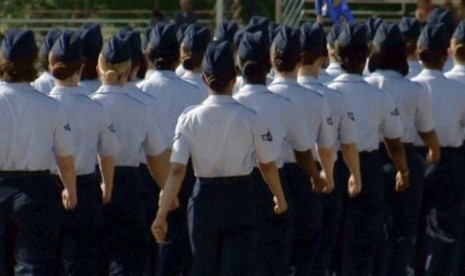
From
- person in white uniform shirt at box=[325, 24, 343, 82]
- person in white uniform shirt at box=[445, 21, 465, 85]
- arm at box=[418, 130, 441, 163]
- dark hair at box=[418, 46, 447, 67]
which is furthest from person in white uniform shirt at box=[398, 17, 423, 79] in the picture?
arm at box=[418, 130, 441, 163]

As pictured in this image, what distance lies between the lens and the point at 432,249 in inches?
603

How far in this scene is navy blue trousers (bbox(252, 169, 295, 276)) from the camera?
43.0ft

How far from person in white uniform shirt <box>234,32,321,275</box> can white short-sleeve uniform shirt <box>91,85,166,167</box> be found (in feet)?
2.88

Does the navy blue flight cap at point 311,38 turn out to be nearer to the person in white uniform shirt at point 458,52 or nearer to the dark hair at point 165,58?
the dark hair at point 165,58

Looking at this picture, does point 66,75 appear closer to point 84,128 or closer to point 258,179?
point 84,128

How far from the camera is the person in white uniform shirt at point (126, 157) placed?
13.6 m

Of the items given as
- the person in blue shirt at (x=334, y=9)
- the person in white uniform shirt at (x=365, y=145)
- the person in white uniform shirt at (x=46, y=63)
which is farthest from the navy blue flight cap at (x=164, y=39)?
the person in blue shirt at (x=334, y=9)

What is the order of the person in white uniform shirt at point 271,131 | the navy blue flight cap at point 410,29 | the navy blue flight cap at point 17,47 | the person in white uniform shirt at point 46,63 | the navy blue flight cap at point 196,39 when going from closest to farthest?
the navy blue flight cap at point 17,47
the person in white uniform shirt at point 271,131
the person in white uniform shirt at point 46,63
the navy blue flight cap at point 196,39
the navy blue flight cap at point 410,29

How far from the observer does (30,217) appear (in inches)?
490

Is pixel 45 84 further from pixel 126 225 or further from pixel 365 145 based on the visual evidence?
pixel 365 145

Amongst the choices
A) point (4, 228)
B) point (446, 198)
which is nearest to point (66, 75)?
point (4, 228)

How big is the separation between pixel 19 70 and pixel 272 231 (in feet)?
6.96

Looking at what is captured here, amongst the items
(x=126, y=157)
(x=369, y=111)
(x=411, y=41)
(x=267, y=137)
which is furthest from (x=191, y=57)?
(x=267, y=137)

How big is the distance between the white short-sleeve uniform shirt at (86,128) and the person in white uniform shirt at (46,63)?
1.78 ft
